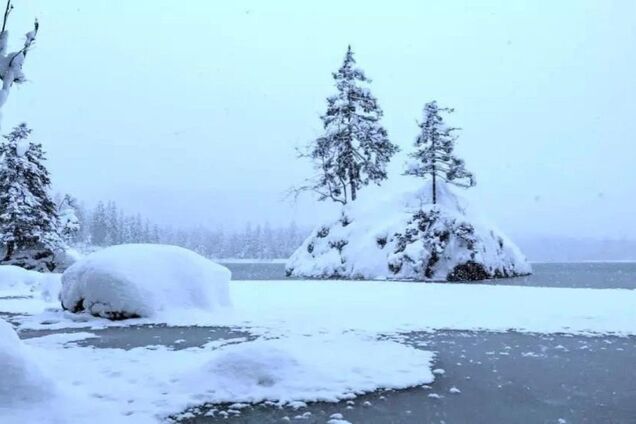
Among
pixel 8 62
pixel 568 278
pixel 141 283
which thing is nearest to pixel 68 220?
pixel 141 283

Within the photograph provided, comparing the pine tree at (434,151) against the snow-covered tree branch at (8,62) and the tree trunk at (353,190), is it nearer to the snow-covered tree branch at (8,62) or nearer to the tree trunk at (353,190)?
the tree trunk at (353,190)

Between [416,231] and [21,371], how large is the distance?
29.5 m

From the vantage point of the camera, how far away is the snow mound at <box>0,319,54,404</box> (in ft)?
17.3

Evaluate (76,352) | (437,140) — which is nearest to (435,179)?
(437,140)

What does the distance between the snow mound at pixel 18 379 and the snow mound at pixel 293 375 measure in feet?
4.96

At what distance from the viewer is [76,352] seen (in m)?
8.22

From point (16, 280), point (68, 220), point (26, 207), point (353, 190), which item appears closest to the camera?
point (16, 280)

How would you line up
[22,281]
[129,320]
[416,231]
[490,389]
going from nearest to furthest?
[490,389]
[129,320]
[22,281]
[416,231]

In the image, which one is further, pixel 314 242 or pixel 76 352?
pixel 314 242

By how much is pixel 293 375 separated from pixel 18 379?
295 centimetres

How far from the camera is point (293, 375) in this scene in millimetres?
6465

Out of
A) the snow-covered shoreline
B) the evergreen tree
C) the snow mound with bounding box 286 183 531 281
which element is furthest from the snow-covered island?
the evergreen tree

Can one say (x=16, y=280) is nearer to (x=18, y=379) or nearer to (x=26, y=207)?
(x=26, y=207)

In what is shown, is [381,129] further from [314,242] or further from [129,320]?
[129,320]
